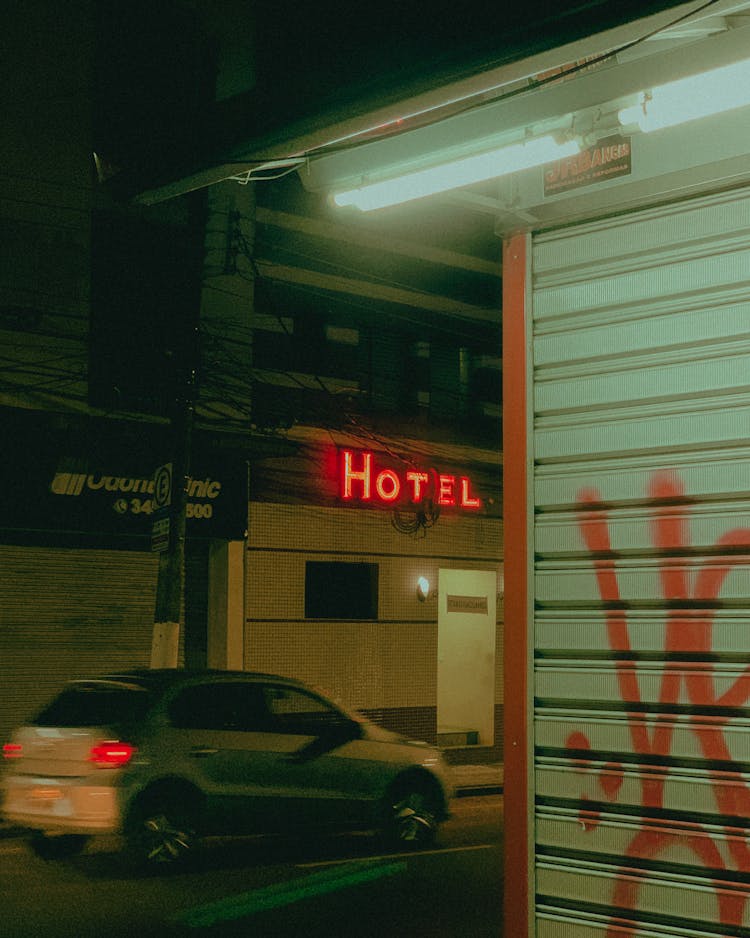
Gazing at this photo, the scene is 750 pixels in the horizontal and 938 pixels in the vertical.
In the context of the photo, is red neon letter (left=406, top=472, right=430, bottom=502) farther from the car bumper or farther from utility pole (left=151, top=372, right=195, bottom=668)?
the car bumper

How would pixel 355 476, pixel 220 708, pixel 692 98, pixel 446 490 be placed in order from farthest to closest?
pixel 446 490 → pixel 355 476 → pixel 220 708 → pixel 692 98

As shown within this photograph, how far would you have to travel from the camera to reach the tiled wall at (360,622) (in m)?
20.2

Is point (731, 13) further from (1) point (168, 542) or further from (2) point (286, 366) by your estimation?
(2) point (286, 366)

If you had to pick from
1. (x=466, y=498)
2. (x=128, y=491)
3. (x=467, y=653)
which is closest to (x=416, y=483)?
(x=466, y=498)

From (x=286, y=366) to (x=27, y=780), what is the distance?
36.6ft

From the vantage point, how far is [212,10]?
7656 mm

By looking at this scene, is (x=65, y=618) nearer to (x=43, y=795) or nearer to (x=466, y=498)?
(x=43, y=795)

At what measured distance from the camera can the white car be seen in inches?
433

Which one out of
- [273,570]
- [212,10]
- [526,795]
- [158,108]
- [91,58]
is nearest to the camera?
[526,795]

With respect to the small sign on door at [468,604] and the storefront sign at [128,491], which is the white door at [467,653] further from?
the storefront sign at [128,491]

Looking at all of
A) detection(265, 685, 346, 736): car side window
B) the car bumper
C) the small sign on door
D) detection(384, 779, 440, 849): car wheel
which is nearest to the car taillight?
the car bumper

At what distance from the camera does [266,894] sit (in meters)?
10.4

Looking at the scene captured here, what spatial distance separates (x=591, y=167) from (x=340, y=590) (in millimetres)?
17163

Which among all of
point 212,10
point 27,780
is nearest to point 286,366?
point 27,780
